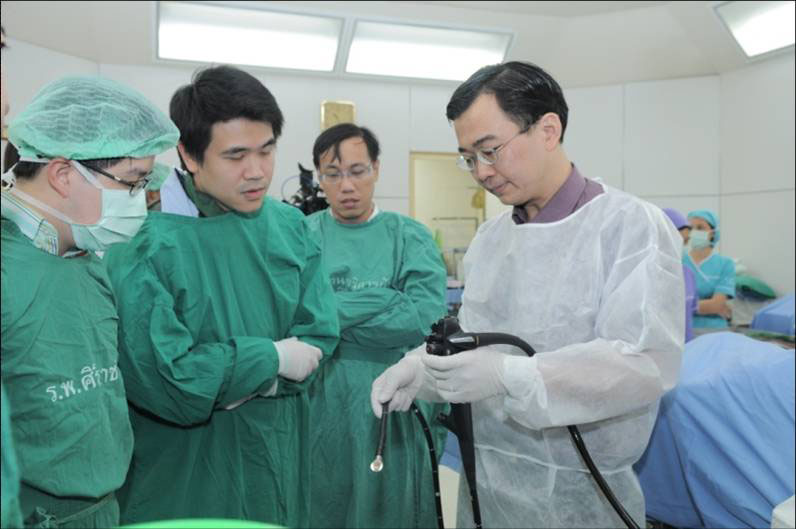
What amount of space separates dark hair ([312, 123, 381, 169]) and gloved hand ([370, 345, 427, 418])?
96 cm

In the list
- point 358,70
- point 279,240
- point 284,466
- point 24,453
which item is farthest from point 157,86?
point 24,453

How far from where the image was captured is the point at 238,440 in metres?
1.32

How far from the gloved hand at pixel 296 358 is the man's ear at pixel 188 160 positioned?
0.43 metres

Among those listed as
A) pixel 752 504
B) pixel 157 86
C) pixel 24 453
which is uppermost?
pixel 157 86

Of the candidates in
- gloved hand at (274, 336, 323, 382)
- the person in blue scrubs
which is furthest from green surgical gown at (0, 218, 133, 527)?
the person in blue scrubs

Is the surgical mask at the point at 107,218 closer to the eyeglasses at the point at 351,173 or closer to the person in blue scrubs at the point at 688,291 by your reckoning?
the eyeglasses at the point at 351,173

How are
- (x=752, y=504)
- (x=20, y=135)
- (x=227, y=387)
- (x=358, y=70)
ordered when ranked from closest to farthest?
(x=20, y=135) → (x=227, y=387) → (x=752, y=504) → (x=358, y=70)

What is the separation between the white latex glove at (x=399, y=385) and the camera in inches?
48.5

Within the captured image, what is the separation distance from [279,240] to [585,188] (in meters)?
0.70

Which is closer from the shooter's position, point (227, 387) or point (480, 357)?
point (480, 357)

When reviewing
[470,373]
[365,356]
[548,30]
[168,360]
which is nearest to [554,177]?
[470,373]

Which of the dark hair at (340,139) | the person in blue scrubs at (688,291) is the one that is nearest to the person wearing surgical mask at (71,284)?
the dark hair at (340,139)

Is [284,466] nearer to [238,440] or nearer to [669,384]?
[238,440]

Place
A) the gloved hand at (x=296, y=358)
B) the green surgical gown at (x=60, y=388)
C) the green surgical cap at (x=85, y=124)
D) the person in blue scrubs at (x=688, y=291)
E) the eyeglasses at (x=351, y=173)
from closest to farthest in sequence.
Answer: the green surgical gown at (x=60, y=388) < the green surgical cap at (x=85, y=124) < the gloved hand at (x=296, y=358) < the eyeglasses at (x=351, y=173) < the person in blue scrubs at (x=688, y=291)
